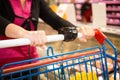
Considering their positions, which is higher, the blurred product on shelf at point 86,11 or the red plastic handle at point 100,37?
the blurred product on shelf at point 86,11

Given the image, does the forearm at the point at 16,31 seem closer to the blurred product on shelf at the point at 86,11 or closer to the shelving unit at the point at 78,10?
the blurred product on shelf at the point at 86,11

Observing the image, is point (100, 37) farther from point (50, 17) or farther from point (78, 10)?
point (78, 10)

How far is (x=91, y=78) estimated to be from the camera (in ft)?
3.41

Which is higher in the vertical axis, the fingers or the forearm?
the forearm

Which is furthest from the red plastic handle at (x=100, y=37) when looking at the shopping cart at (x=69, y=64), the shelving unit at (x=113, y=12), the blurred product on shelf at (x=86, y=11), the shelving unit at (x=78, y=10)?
the shelving unit at (x=78, y=10)

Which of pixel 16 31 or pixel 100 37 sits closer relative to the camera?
pixel 16 31

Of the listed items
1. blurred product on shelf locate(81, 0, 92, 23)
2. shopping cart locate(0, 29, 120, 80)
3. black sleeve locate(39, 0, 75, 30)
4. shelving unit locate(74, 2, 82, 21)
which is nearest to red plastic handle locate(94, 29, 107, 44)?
shopping cart locate(0, 29, 120, 80)

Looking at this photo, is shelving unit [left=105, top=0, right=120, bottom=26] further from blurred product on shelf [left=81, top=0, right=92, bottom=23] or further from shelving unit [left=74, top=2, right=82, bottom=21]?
shelving unit [left=74, top=2, right=82, bottom=21]

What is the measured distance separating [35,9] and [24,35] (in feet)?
1.26

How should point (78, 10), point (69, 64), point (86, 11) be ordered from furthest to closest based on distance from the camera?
point (78, 10)
point (86, 11)
point (69, 64)

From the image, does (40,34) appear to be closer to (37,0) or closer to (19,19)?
(19,19)

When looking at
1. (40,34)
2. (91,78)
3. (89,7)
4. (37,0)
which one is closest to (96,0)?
(89,7)

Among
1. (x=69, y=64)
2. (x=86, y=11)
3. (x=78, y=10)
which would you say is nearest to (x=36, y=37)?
(x=69, y=64)

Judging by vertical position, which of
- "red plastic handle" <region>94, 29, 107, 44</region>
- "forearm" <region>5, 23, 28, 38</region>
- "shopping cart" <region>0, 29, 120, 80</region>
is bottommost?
"shopping cart" <region>0, 29, 120, 80</region>
